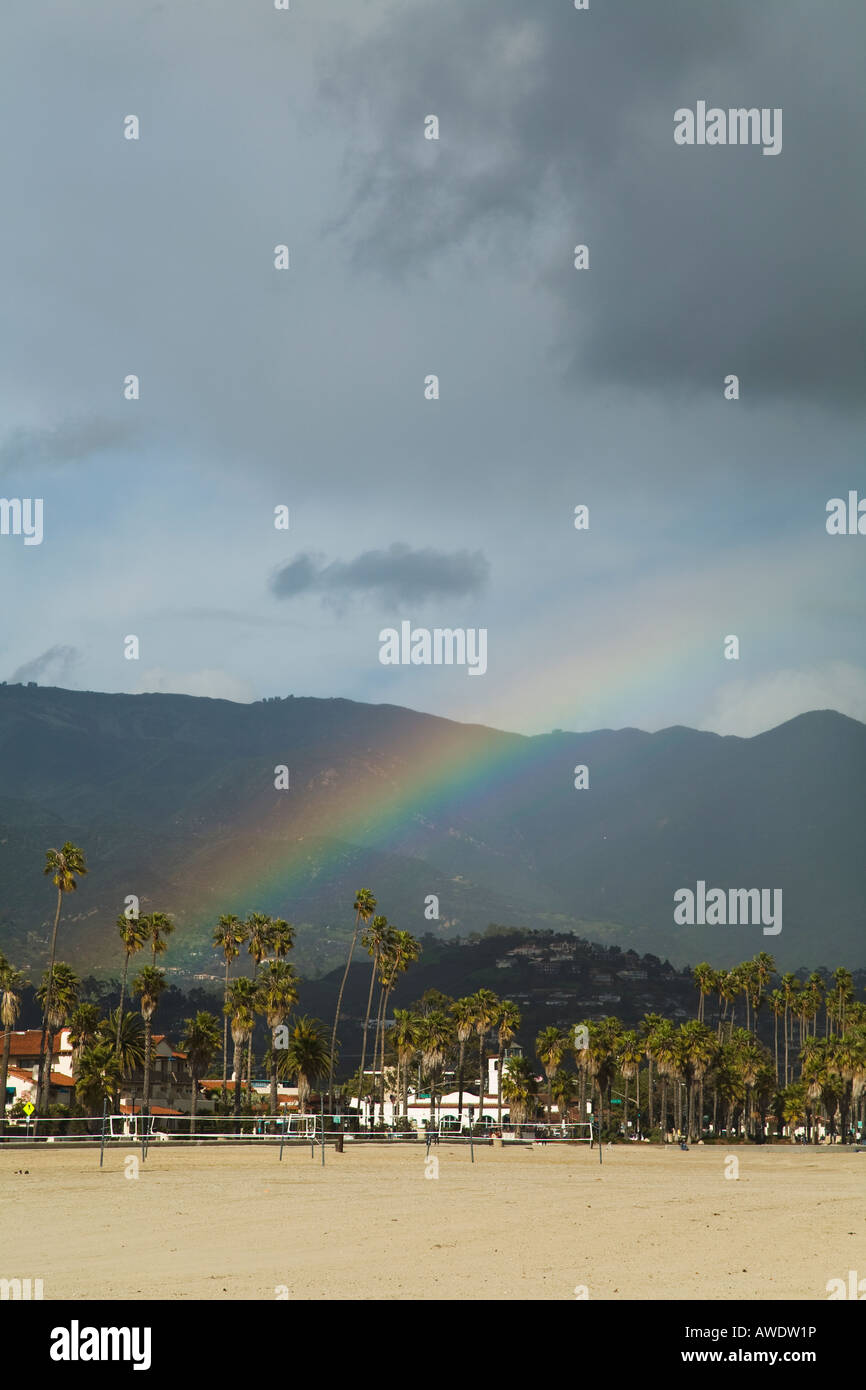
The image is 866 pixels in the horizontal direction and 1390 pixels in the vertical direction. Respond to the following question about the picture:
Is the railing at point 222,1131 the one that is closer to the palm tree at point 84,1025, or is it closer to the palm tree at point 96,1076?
the palm tree at point 96,1076

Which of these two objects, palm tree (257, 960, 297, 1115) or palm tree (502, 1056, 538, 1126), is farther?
palm tree (502, 1056, 538, 1126)

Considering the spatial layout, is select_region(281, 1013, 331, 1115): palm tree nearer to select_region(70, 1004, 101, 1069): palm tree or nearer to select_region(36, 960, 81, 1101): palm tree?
select_region(70, 1004, 101, 1069): palm tree

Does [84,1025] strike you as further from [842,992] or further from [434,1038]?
[842,992]

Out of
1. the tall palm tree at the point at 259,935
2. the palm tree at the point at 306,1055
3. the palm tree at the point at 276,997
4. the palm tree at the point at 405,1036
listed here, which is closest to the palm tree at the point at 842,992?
the palm tree at the point at 405,1036

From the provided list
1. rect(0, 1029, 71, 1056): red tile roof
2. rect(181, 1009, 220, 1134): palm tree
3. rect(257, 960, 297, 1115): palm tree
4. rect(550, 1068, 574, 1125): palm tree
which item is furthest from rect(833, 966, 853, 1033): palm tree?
rect(0, 1029, 71, 1056): red tile roof
